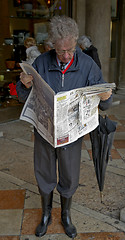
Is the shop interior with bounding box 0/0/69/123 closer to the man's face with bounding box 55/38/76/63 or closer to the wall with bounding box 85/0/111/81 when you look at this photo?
the wall with bounding box 85/0/111/81

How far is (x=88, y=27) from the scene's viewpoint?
21.3 ft

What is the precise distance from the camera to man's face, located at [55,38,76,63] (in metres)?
1.77

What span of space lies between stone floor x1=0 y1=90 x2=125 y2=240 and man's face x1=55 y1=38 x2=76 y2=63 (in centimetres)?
152

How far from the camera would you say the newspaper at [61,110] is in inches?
67.2

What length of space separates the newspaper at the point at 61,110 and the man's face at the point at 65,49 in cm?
25

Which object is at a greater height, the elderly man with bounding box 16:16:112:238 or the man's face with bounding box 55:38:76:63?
the man's face with bounding box 55:38:76:63

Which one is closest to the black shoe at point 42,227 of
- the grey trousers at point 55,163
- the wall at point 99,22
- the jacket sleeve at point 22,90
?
the grey trousers at point 55,163

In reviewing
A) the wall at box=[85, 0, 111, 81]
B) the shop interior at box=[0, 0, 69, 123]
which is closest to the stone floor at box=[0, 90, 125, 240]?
the shop interior at box=[0, 0, 69, 123]

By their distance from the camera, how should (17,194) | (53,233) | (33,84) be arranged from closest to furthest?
1. (33,84)
2. (53,233)
3. (17,194)

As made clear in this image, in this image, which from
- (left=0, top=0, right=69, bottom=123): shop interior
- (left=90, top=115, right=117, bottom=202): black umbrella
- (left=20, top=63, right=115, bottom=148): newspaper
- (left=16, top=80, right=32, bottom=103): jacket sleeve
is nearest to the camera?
(left=20, top=63, right=115, bottom=148): newspaper

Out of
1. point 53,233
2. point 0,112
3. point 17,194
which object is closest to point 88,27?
point 0,112

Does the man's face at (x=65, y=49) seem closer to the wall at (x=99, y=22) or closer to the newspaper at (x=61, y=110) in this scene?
the newspaper at (x=61, y=110)

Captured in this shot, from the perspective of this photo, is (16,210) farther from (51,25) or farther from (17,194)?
(51,25)

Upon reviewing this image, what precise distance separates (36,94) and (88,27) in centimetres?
513
